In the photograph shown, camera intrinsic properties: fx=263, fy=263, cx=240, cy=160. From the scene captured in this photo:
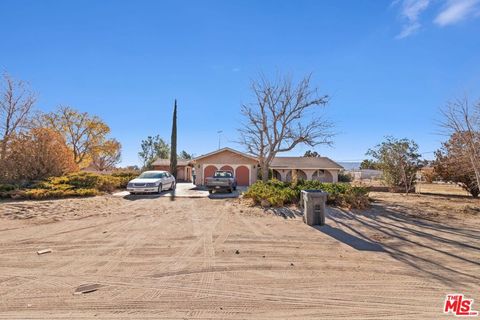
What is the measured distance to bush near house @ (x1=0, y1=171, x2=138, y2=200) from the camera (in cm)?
1314

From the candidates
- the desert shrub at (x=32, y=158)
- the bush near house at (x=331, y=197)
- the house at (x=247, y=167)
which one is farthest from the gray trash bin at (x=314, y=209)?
the desert shrub at (x=32, y=158)

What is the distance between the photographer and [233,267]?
4754 millimetres

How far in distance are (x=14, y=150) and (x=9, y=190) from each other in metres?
3.90

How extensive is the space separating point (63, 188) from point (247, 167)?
15.9 meters

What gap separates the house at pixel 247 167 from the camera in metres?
26.3

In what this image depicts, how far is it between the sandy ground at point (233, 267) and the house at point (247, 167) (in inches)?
589

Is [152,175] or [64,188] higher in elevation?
[152,175]

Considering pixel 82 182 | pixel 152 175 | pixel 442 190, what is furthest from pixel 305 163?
pixel 82 182

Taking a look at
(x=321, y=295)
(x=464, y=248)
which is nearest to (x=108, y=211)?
(x=321, y=295)

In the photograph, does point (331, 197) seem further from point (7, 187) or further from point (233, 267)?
point (7, 187)

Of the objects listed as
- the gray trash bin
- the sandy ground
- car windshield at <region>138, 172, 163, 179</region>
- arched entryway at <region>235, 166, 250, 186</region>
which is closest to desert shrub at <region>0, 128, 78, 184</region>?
car windshield at <region>138, 172, 163, 179</region>

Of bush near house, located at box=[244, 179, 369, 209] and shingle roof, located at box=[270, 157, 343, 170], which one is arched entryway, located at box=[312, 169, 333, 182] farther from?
bush near house, located at box=[244, 179, 369, 209]

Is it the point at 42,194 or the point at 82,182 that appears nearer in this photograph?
the point at 42,194

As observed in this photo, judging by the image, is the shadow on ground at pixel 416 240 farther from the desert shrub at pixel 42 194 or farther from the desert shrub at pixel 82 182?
the desert shrub at pixel 82 182
